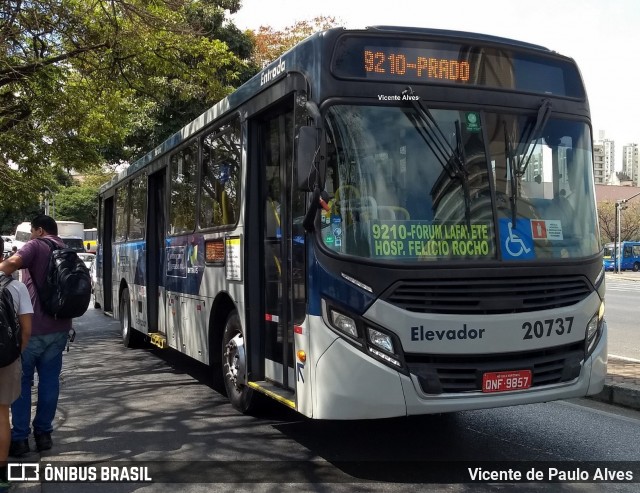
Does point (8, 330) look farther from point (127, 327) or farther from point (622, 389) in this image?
point (127, 327)

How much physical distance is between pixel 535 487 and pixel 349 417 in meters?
1.41

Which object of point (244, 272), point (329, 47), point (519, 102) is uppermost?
point (329, 47)

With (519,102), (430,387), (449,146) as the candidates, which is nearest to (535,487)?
(430,387)

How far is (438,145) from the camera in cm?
498

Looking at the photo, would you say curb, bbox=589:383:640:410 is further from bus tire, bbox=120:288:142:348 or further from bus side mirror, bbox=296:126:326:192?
bus tire, bbox=120:288:142:348

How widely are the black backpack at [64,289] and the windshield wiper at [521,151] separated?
3485 millimetres

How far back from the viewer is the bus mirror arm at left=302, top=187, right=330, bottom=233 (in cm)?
474

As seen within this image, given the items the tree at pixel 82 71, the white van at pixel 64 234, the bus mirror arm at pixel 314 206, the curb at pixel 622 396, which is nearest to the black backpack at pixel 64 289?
the bus mirror arm at pixel 314 206

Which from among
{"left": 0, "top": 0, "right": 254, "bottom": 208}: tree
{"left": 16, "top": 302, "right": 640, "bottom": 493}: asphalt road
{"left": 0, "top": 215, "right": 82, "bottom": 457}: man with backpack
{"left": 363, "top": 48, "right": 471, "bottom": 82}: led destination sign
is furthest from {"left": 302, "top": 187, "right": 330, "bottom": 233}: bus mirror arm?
{"left": 0, "top": 0, "right": 254, "bottom": 208}: tree

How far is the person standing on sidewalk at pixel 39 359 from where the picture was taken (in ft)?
18.0

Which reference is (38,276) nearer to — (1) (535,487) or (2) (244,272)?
(2) (244,272)

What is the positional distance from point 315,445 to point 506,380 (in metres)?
1.84

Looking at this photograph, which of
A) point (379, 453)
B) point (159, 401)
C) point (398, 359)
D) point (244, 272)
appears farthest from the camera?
point (159, 401)

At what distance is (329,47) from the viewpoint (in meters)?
4.96
